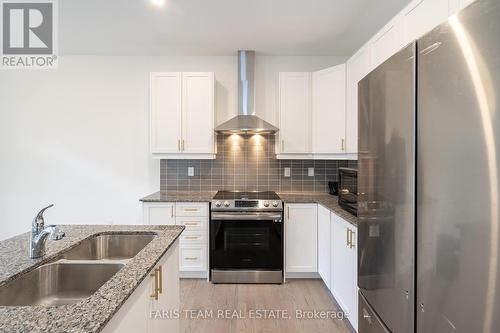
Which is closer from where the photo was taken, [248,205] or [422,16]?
[422,16]

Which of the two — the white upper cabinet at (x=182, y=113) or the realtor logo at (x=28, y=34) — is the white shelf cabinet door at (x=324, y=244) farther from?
the realtor logo at (x=28, y=34)

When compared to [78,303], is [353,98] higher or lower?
higher

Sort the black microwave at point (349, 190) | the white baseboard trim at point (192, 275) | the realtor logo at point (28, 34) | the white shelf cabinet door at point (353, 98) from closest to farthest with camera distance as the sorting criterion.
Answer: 1. the black microwave at point (349, 190)
2. the white shelf cabinet door at point (353, 98)
3. the realtor logo at point (28, 34)
4. the white baseboard trim at point (192, 275)

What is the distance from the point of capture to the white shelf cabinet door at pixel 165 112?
3182 mm

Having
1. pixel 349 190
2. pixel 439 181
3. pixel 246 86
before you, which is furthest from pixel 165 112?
pixel 439 181

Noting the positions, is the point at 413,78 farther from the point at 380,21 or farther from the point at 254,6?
the point at 380,21

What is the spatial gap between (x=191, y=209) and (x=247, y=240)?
72 centimetres

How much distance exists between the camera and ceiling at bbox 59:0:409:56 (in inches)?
93.0

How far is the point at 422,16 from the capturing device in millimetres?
1295

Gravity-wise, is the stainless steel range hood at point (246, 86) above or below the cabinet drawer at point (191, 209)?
above

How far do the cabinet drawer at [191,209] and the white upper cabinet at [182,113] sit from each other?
2.05 feet

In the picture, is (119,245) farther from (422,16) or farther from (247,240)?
(422,16)

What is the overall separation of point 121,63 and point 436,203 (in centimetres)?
382

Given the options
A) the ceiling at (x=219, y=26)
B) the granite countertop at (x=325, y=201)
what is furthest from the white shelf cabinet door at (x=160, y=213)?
the ceiling at (x=219, y=26)
